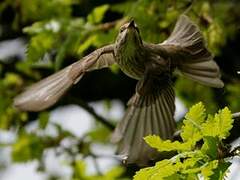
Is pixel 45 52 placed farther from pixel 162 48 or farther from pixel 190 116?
pixel 190 116

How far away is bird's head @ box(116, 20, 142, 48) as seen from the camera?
6.72 ft

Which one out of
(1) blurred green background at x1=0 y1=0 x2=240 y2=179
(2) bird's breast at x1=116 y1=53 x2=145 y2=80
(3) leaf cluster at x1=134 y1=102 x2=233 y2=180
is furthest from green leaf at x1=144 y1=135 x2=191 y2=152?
(1) blurred green background at x1=0 y1=0 x2=240 y2=179

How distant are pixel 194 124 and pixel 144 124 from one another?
58 centimetres

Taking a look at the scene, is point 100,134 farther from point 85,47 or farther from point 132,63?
point 132,63

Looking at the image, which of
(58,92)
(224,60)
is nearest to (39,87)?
(58,92)

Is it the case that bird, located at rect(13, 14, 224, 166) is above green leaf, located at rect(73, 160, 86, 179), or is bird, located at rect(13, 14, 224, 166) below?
above

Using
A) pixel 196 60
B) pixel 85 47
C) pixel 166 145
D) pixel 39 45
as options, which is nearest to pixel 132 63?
pixel 196 60

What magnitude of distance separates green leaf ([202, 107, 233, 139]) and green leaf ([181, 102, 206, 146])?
0.09 feet

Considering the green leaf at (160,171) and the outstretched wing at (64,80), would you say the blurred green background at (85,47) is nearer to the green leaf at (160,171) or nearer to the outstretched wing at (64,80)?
the outstretched wing at (64,80)

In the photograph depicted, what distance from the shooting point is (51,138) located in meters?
3.71

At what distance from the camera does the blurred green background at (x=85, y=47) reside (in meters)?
3.04

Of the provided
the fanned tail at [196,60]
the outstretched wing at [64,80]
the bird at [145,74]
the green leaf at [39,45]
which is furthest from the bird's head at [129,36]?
the green leaf at [39,45]

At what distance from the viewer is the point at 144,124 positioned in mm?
2445

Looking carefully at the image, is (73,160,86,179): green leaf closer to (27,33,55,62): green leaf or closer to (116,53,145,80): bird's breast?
(27,33,55,62): green leaf
